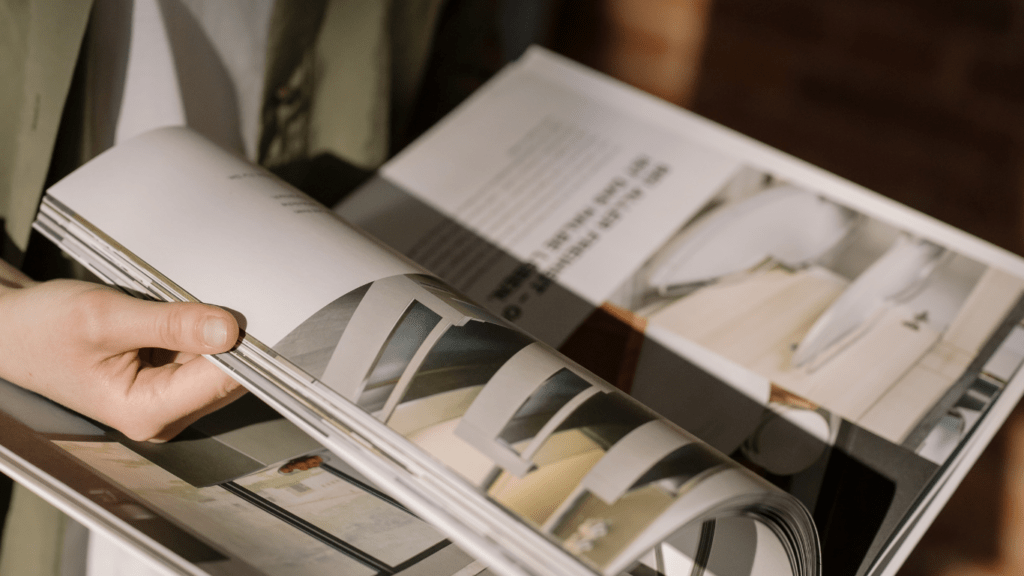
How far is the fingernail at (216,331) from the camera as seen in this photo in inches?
10.7

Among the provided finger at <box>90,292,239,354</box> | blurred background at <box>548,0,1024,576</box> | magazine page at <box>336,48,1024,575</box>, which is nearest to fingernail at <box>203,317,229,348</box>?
finger at <box>90,292,239,354</box>

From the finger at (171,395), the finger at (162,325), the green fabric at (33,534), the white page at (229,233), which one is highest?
the white page at (229,233)

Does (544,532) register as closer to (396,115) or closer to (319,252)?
(319,252)

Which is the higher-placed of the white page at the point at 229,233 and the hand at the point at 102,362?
the white page at the point at 229,233

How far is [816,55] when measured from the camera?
3.68 feet

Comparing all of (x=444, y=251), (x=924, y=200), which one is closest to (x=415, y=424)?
(x=444, y=251)

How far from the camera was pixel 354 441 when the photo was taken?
0.26 m

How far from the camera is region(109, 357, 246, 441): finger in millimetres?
A: 304

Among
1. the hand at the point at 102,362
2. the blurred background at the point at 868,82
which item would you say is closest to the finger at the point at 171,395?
the hand at the point at 102,362

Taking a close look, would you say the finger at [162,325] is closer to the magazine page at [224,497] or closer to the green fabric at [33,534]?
the magazine page at [224,497]

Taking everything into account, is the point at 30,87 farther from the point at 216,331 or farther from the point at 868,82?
the point at 868,82

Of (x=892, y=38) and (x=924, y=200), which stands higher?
(x=892, y=38)

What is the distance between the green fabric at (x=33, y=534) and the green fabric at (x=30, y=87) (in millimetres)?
161

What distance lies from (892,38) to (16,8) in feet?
3.83
